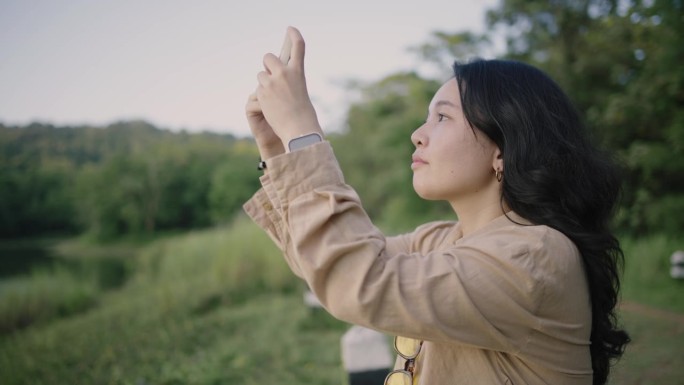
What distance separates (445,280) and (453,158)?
1.22 ft

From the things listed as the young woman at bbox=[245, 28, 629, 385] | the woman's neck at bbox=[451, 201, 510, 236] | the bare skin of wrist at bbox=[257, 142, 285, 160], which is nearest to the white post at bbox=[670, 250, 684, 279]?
the young woman at bbox=[245, 28, 629, 385]

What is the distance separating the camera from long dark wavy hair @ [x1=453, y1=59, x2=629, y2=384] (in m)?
1.10

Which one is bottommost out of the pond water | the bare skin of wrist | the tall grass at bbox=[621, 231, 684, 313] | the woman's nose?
the tall grass at bbox=[621, 231, 684, 313]

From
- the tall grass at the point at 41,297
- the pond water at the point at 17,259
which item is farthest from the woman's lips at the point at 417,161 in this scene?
the pond water at the point at 17,259

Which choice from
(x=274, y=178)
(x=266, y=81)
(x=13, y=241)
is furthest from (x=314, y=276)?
(x=13, y=241)

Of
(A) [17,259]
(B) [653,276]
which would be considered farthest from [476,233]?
(A) [17,259]

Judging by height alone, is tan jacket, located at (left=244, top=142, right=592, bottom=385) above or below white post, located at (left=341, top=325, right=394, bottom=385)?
above

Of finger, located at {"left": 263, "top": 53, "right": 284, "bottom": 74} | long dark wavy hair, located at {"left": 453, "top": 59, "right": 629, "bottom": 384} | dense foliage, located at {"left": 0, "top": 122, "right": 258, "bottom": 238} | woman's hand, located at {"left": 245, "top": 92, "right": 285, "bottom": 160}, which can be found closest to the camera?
finger, located at {"left": 263, "top": 53, "right": 284, "bottom": 74}

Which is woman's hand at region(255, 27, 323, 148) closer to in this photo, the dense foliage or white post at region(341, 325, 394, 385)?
white post at region(341, 325, 394, 385)

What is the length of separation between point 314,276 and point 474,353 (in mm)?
445

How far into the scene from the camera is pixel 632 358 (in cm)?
355

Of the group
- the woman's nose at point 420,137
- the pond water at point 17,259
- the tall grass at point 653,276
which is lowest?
the tall grass at point 653,276

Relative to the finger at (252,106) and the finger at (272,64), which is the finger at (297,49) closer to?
the finger at (272,64)

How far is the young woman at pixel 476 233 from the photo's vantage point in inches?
34.2
